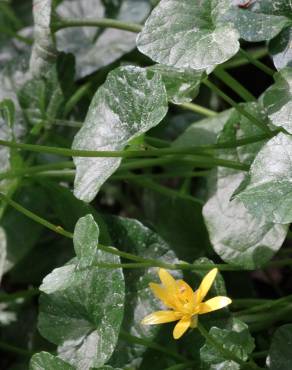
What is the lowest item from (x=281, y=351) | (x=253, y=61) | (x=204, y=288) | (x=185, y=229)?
(x=185, y=229)

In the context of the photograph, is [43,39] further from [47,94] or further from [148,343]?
[148,343]

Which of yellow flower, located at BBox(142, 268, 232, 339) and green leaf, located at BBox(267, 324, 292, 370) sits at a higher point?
yellow flower, located at BBox(142, 268, 232, 339)

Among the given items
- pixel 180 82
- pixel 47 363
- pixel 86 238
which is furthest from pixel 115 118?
pixel 47 363

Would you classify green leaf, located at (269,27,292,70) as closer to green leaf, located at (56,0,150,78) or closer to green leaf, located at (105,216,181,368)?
green leaf, located at (105,216,181,368)

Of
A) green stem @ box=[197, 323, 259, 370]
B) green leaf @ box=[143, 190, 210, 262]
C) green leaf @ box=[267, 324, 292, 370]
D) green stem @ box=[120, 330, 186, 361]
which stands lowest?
green leaf @ box=[143, 190, 210, 262]

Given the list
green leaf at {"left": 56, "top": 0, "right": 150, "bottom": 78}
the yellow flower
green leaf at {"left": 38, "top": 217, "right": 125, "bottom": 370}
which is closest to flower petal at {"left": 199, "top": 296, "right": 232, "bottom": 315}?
the yellow flower

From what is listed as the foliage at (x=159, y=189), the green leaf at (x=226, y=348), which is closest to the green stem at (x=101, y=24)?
the foliage at (x=159, y=189)

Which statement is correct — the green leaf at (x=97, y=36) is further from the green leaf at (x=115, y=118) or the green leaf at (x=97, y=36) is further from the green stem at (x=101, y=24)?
the green leaf at (x=115, y=118)
